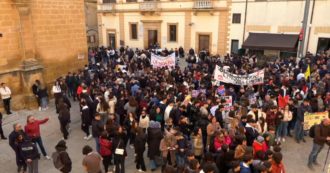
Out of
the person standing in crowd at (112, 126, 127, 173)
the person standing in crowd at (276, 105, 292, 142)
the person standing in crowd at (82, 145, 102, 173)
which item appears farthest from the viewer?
the person standing in crowd at (276, 105, 292, 142)

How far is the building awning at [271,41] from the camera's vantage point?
2247 centimetres

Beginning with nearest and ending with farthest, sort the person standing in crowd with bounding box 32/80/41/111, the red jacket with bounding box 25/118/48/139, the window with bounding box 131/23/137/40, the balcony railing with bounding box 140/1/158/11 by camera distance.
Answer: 1. the red jacket with bounding box 25/118/48/139
2. the person standing in crowd with bounding box 32/80/41/111
3. the balcony railing with bounding box 140/1/158/11
4. the window with bounding box 131/23/137/40

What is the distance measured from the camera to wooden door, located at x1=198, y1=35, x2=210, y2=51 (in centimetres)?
2762

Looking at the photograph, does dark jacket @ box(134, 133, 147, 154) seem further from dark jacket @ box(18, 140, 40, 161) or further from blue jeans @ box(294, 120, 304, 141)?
blue jeans @ box(294, 120, 304, 141)

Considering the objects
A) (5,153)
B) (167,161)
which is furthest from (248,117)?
(5,153)

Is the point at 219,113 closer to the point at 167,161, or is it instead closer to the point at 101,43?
the point at 167,161

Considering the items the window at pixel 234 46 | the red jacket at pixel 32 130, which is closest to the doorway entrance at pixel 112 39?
the window at pixel 234 46

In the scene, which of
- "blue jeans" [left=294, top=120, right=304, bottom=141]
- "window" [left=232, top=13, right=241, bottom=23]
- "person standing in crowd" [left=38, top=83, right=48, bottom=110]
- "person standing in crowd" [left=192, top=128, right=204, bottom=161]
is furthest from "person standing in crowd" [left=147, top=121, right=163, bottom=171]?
"window" [left=232, top=13, right=241, bottom=23]

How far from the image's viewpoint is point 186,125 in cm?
909

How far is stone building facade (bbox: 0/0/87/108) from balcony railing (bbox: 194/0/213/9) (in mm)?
12148

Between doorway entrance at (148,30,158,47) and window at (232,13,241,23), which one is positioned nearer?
window at (232,13,241,23)

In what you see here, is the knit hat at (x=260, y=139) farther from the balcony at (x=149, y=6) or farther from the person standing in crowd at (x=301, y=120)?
the balcony at (x=149, y=6)

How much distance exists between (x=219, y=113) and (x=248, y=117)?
3.50 feet

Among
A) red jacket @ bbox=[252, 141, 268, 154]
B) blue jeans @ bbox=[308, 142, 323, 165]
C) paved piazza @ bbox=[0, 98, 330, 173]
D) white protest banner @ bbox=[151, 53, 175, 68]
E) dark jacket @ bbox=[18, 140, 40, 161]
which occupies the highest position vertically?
white protest banner @ bbox=[151, 53, 175, 68]
